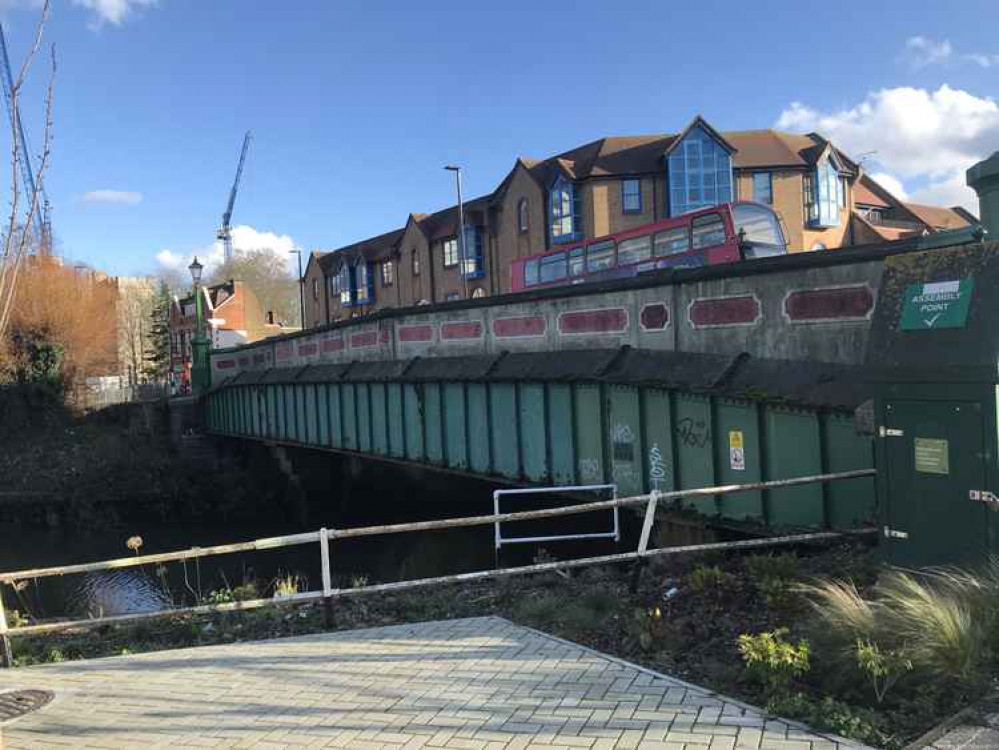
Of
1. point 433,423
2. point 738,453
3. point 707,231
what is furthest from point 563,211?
point 738,453

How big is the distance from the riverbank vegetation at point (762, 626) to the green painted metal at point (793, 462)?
0.72m

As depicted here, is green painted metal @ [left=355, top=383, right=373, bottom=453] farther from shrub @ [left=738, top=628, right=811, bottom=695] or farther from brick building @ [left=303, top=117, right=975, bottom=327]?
brick building @ [left=303, top=117, right=975, bottom=327]

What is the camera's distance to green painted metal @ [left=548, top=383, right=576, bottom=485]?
42.7 ft

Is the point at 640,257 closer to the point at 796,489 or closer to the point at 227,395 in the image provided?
the point at 796,489

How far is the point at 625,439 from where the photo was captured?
11906mm

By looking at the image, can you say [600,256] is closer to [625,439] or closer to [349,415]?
[349,415]

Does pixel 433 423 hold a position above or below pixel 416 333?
below

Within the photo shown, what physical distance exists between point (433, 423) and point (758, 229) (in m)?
9.31

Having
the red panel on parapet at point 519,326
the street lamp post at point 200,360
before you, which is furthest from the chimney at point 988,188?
the street lamp post at point 200,360

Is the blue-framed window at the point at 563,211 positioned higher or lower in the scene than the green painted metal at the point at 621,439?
higher

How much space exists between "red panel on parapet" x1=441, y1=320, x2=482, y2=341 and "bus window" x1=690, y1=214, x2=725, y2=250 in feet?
22.5

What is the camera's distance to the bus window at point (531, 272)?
87.4ft

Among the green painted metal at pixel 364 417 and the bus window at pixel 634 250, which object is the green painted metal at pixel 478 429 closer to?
the green painted metal at pixel 364 417

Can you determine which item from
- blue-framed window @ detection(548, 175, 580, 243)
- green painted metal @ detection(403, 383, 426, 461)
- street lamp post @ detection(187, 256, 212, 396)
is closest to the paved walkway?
green painted metal @ detection(403, 383, 426, 461)
